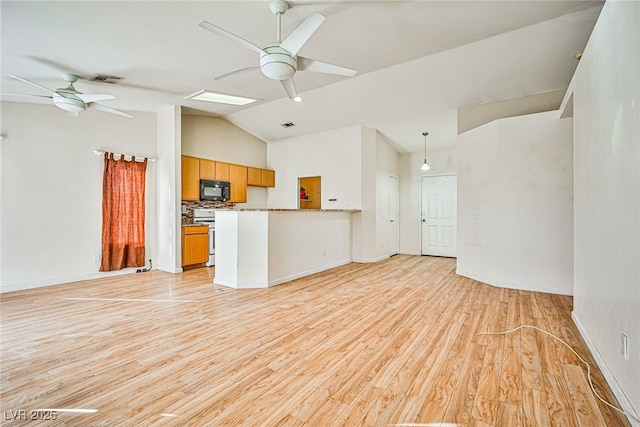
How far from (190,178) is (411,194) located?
213 inches

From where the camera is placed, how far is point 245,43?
244 cm

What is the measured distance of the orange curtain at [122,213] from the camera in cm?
498

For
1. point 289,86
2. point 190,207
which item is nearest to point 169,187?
point 190,207

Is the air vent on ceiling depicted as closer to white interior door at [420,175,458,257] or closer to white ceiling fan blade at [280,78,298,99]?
white ceiling fan blade at [280,78,298,99]

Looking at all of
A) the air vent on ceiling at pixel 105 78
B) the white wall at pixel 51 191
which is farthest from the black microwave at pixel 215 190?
the air vent on ceiling at pixel 105 78

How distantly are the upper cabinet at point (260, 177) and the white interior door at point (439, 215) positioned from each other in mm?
3921

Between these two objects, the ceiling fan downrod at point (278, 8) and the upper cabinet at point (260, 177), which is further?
the upper cabinet at point (260, 177)

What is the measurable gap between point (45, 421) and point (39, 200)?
4.17 metres

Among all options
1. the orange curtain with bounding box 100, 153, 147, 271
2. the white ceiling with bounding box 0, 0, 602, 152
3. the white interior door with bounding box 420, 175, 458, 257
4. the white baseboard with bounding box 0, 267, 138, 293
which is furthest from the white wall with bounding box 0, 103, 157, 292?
the white interior door with bounding box 420, 175, 458, 257

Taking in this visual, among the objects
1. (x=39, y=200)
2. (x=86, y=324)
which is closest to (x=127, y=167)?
(x=39, y=200)

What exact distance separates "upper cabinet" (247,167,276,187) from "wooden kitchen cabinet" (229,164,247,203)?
5.8 inches

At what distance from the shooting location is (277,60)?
8.40ft

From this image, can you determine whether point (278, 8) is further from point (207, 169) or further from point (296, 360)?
point (207, 169)

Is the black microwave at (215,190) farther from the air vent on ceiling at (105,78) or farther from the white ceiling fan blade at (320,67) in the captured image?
the white ceiling fan blade at (320,67)
